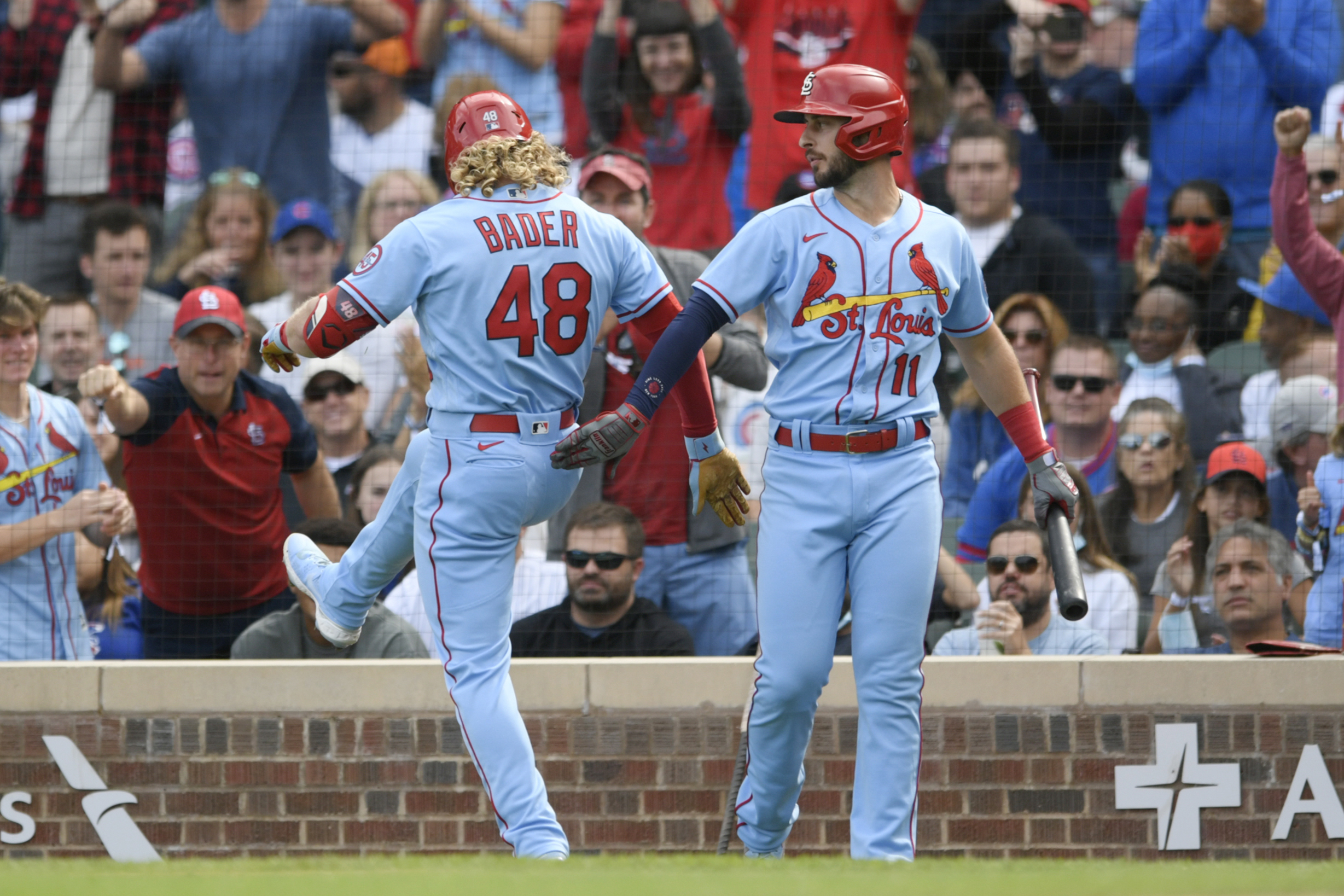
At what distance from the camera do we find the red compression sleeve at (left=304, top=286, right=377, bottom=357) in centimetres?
405

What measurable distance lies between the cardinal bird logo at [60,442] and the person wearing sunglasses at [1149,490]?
386cm

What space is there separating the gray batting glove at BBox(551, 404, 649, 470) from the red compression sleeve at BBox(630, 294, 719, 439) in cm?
35

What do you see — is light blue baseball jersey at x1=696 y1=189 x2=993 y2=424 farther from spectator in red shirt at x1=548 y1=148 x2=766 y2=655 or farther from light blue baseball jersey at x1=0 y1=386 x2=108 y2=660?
light blue baseball jersey at x1=0 y1=386 x2=108 y2=660

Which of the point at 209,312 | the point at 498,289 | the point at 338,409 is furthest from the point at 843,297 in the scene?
the point at 338,409

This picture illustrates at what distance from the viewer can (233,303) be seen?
6.14 m

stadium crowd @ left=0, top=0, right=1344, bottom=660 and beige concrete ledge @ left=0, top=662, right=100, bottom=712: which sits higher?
stadium crowd @ left=0, top=0, right=1344, bottom=660

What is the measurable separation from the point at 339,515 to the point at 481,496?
7.55 feet

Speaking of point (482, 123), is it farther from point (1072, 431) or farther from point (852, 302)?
point (1072, 431)

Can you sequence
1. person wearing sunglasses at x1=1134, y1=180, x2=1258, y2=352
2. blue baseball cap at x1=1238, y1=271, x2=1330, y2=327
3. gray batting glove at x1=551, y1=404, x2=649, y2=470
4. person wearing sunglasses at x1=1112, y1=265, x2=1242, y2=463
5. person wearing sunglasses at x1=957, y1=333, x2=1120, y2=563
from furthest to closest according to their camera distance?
person wearing sunglasses at x1=1134, y1=180, x2=1258, y2=352 < blue baseball cap at x1=1238, y1=271, x2=1330, y2=327 < person wearing sunglasses at x1=1112, y1=265, x2=1242, y2=463 < person wearing sunglasses at x1=957, y1=333, x2=1120, y2=563 < gray batting glove at x1=551, y1=404, x2=649, y2=470

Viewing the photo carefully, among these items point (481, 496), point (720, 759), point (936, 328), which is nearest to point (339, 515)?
point (720, 759)

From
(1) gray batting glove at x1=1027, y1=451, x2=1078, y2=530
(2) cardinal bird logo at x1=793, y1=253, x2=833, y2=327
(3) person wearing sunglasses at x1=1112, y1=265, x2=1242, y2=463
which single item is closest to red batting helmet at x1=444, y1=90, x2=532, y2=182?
(2) cardinal bird logo at x1=793, y1=253, x2=833, y2=327

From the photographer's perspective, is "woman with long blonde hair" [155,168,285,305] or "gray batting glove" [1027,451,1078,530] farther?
"woman with long blonde hair" [155,168,285,305]

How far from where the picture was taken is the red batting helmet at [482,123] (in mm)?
4199

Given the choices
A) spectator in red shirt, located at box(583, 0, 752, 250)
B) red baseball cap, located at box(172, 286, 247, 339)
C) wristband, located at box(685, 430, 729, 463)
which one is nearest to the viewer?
wristband, located at box(685, 430, 729, 463)
